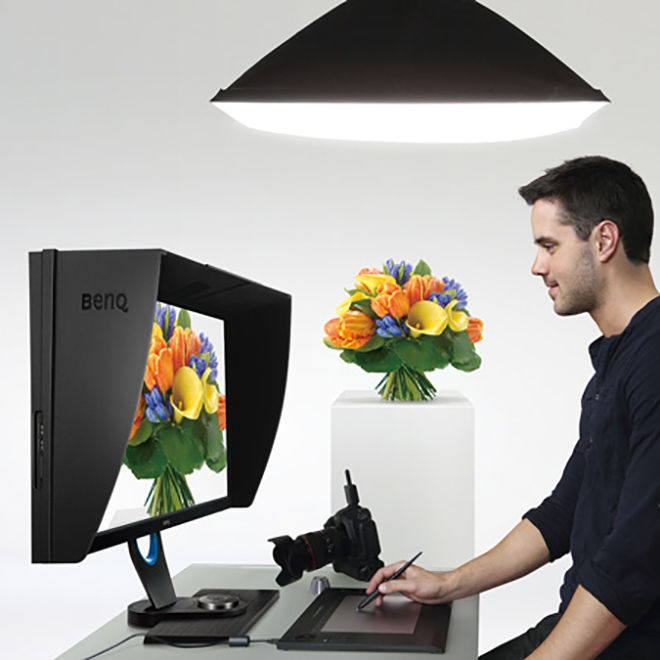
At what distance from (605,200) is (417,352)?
117 centimetres

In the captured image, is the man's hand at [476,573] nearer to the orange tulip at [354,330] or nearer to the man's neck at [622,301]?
the man's neck at [622,301]

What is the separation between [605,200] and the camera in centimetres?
181

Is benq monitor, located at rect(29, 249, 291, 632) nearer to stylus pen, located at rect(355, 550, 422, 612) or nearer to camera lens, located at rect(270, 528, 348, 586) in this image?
camera lens, located at rect(270, 528, 348, 586)

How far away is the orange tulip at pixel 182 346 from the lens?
5.59 feet

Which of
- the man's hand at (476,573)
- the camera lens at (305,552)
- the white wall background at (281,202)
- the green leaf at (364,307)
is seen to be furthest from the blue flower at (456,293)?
the white wall background at (281,202)

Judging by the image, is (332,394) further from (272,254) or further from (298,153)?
(298,153)

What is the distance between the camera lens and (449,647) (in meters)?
1.54

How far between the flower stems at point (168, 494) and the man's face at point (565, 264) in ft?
2.26

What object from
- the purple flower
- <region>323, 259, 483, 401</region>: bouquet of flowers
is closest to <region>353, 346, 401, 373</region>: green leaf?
A: <region>323, 259, 483, 401</region>: bouquet of flowers

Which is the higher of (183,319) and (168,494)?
(183,319)

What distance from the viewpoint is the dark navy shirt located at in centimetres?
150

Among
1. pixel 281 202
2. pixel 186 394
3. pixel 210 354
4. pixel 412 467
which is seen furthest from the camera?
pixel 281 202

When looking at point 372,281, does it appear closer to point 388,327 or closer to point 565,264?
point 388,327

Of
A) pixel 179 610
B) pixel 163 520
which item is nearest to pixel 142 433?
pixel 163 520
